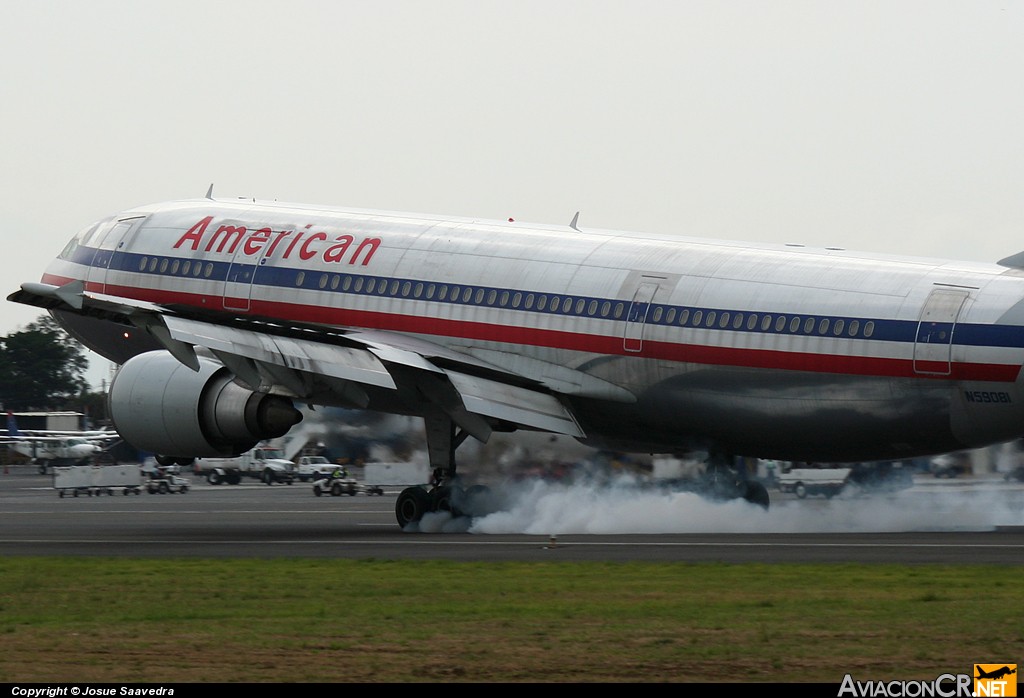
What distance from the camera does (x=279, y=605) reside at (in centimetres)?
1883

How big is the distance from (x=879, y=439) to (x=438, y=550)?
358 inches

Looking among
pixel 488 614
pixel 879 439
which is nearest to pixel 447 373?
pixel 879 439

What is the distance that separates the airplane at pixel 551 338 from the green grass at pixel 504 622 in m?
8.17

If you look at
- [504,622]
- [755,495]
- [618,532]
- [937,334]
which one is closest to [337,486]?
[755,495]

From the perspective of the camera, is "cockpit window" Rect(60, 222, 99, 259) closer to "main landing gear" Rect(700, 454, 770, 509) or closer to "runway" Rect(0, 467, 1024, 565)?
"runway" Rect(0, 467, 1024, 565)

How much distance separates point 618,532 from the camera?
32.5 metres

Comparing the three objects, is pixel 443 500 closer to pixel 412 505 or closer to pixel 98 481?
pixel 412 505

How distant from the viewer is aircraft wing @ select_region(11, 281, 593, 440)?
3203 centimetres

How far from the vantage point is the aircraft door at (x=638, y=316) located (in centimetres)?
3253

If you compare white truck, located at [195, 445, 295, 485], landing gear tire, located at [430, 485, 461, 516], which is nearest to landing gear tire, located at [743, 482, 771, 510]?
landing gear tire, located at [430, 485, 461, 516]

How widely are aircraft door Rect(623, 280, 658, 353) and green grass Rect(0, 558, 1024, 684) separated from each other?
9.68 meters

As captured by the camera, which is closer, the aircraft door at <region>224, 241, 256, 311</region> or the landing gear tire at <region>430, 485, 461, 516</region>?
the landing gear tire at <region>430, 485, 461, 516</region>

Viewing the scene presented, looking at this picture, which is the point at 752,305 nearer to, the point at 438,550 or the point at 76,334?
the point at 438,550

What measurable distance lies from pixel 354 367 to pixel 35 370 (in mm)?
119799
